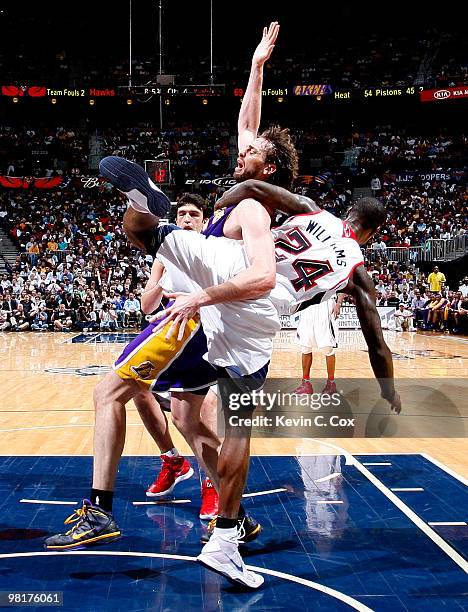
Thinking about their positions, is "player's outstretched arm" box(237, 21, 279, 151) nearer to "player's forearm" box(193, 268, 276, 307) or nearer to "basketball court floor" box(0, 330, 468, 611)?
"player's forearm" box(193, 268, 276, 307)

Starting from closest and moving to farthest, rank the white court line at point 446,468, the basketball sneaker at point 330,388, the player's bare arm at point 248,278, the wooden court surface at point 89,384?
the player's bare arm at point 248,278 < the white court line at point 446,468 < the wooden court surface at point 89,384 < the basketball sneaker at point 330,388

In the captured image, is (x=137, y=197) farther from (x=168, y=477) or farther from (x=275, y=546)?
(x=168, y=477)

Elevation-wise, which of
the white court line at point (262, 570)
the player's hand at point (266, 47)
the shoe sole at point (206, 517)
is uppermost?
the player's hand at point (266, 47)

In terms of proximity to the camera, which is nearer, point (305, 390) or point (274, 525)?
point (274, 525)

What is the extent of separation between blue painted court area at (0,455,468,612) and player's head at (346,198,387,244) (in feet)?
5.15

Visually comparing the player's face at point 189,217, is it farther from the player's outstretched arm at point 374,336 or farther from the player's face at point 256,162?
the player's outstretched arm at point 374,336

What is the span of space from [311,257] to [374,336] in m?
0.51

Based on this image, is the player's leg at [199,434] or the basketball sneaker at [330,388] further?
the basketball sneaker at [330,388]

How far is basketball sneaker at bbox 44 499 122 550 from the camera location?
3197 mm

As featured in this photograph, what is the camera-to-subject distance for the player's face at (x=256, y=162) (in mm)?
3143

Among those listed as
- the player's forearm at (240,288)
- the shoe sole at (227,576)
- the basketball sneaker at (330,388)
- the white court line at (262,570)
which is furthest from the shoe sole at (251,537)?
the basketball sneaker at (330,388)

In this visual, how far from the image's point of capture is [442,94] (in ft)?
98.2

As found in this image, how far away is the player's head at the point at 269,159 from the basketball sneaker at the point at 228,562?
166 cm

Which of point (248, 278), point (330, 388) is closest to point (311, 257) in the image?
point (248, 278)
